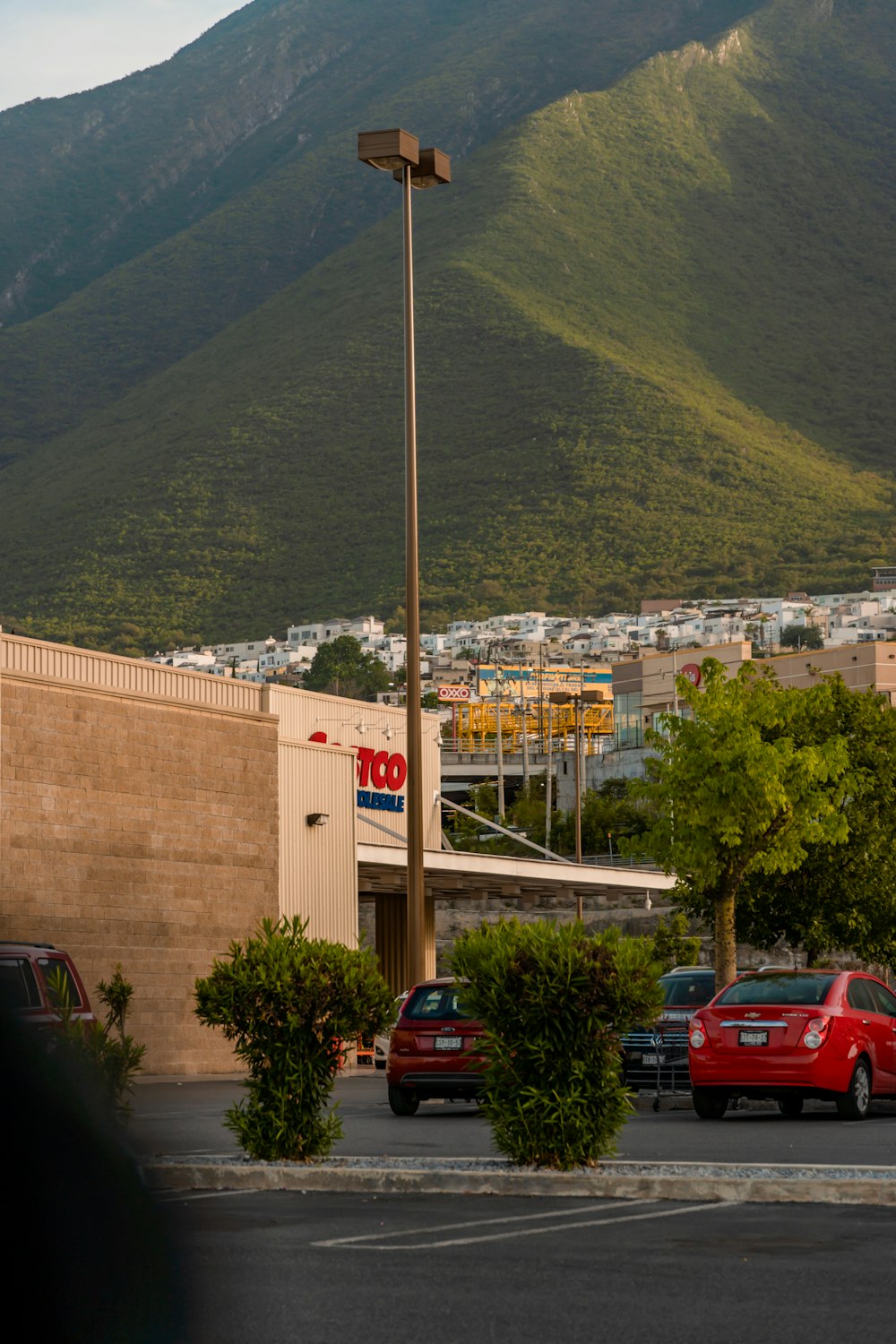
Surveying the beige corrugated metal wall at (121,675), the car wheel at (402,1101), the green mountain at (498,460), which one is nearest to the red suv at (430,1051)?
the car wheel at (402,1101)

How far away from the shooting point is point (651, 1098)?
22.1 meters

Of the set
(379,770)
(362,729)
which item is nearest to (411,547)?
(362,729)

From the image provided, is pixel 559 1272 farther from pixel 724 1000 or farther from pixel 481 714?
pixel 481 714

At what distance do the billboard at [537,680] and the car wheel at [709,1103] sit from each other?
465 ft

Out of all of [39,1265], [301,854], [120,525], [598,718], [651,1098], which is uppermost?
[120,525]

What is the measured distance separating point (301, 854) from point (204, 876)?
3.77 metres

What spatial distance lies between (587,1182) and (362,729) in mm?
28858

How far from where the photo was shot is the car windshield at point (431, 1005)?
20062 millimetres

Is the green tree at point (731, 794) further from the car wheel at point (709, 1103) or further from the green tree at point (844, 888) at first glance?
the car wheel at point (709, 1103)

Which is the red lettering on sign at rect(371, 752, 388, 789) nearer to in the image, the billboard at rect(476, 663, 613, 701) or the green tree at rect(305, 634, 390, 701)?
the green tree at rect(305, 634, 390, 701)

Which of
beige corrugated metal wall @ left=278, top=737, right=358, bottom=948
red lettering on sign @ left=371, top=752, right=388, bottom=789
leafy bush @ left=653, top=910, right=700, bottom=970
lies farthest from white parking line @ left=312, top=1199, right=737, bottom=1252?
leafy bush @ left=653, top=910, right=700, bottom=970

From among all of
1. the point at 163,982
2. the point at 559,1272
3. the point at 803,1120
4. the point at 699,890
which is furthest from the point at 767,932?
the point at 559,1272

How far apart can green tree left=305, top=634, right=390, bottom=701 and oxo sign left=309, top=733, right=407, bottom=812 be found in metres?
114

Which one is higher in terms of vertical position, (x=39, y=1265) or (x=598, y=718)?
(x=598, y=718)
